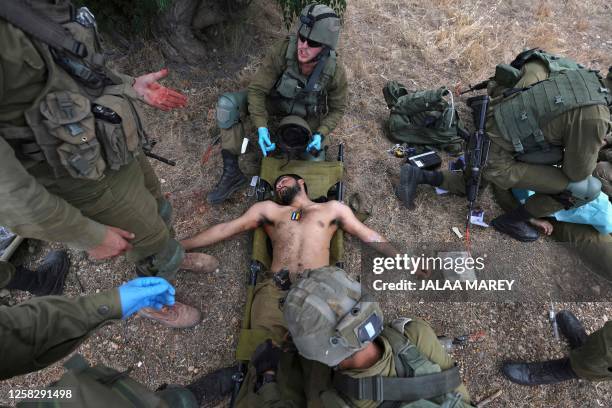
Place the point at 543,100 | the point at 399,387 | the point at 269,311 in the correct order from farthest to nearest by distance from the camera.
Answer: the point at 543,100
the point at 269,311
the point at 399,387

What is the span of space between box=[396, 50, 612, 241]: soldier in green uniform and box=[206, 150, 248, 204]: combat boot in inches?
68.5

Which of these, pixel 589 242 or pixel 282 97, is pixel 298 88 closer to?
pixel 282 97

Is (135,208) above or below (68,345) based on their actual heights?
above

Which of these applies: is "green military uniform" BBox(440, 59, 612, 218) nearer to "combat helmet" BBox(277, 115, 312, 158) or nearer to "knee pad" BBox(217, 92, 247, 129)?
"combat helmet" BBox(277, 115, 312, 158)

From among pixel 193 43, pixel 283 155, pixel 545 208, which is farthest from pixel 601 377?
pixel 193 43

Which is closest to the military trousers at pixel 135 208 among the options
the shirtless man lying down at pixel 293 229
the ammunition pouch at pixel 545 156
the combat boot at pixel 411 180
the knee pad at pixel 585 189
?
the shirtless man lying down at pixel 293 229

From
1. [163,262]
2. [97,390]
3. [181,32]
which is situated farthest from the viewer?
[181,32]

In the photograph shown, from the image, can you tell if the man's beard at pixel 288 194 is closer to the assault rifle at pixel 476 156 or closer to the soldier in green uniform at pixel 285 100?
the soldier in green uniform at pixel 285 100

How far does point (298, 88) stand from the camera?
12.2ft

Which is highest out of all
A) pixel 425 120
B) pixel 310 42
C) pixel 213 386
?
pixel 310 42

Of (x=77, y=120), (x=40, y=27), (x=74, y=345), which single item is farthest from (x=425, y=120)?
(x=74, y=345)

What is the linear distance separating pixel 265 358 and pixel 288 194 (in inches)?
61.7

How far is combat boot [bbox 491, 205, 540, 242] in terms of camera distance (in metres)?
3.82
